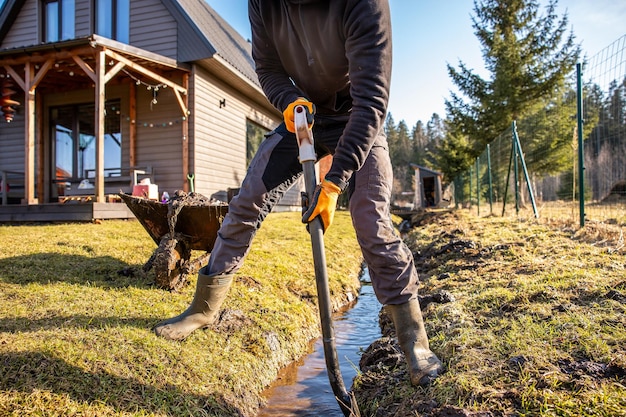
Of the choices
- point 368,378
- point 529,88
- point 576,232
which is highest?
point 529,88

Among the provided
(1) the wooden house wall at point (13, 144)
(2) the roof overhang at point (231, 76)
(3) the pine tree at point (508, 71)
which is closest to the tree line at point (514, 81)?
(3) the pine tree at point (508, 71)

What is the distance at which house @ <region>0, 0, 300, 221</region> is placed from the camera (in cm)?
888

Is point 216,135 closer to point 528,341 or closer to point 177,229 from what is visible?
point 177,229

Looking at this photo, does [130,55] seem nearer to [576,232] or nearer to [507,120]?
[576,232]

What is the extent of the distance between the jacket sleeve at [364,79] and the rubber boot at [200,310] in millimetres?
1008

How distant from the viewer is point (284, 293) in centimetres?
381

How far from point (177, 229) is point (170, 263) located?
426 millimetres

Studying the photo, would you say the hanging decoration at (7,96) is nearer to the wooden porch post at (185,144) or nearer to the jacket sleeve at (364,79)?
A: the wooden porch post at (185,144)

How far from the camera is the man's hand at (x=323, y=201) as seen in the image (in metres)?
1.99

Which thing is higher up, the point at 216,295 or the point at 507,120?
the point at 507,120

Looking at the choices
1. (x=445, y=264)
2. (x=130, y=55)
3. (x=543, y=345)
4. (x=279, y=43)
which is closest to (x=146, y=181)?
(x=130, y=55)

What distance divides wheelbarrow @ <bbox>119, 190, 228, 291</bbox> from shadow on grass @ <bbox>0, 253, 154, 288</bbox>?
0.18 m

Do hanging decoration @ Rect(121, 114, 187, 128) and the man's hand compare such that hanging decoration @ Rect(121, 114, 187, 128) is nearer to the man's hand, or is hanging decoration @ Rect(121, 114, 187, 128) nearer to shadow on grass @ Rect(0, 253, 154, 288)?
shadow on grass @ Rect(0, 253, 154, 288)

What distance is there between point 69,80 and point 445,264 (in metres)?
9.55
